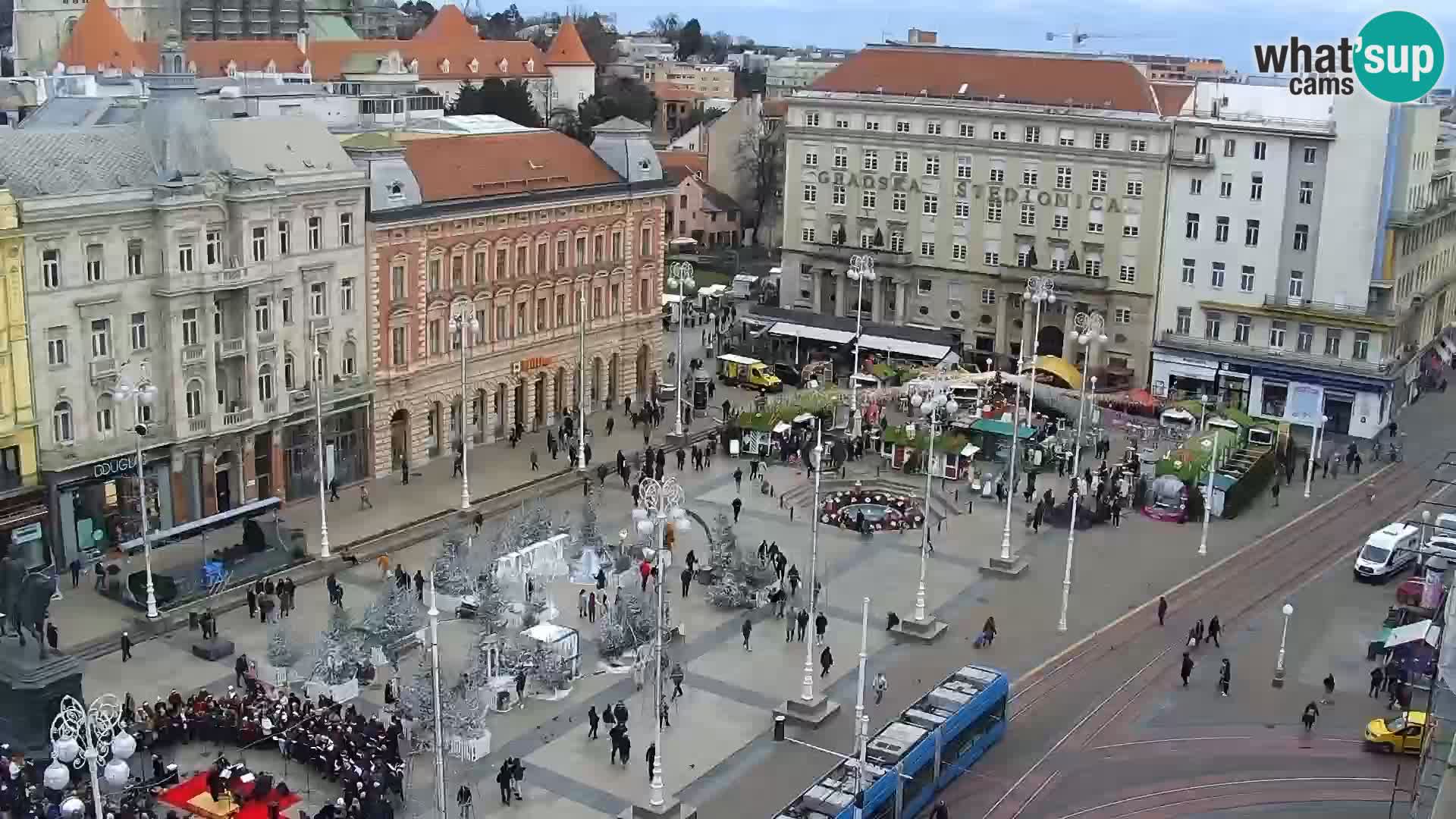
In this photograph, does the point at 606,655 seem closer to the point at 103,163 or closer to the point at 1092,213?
the point at 103,163

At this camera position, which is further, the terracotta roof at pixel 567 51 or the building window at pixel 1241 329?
the terracotta roof at pixel 567 51

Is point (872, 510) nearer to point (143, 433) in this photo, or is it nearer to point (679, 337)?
point (679, 337)

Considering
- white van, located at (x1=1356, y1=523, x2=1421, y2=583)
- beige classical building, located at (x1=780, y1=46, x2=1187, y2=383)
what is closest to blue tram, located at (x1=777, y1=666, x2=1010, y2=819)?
white van, located at (x1=1356, y1=523, x2=1421, y2=583)

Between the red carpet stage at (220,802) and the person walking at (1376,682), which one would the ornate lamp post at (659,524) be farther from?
the person walking at (1376,682)

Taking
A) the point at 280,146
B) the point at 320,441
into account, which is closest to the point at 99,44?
the point at 280,146

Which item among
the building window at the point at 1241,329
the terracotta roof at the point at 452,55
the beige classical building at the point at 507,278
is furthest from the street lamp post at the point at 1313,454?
the terracotta roof at the point at 452,55
